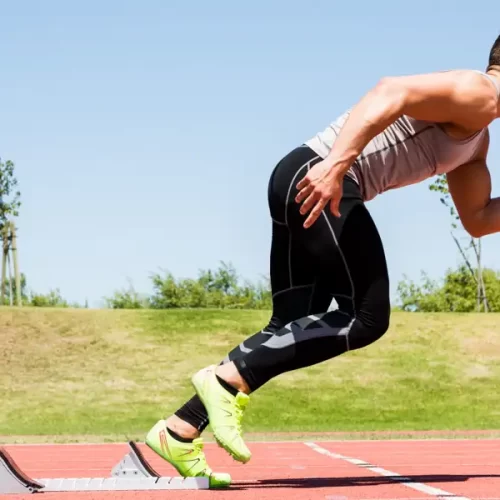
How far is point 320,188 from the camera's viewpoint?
3865 mm

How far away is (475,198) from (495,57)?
2.25ft

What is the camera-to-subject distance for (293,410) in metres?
16.4

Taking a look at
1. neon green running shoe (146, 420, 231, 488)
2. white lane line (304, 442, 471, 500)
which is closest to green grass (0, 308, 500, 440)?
white lane line (304, 442, 471, 500)

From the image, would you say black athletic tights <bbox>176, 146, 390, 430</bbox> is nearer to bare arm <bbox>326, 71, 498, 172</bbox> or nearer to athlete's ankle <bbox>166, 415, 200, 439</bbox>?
athlete's ankle <bbox>166, 415, 200, 439</bbox>

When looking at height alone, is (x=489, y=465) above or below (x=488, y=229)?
below

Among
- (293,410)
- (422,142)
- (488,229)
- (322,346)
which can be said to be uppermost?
(422,142)

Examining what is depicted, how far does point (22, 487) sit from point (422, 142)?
2167mm

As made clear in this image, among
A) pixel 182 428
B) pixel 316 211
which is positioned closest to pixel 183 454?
pixel 182 428

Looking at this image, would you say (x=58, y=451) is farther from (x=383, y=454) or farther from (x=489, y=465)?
(x=489, y=465)

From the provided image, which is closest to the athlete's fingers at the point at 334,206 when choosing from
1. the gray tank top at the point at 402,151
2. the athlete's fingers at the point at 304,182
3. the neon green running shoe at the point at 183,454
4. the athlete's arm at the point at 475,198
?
the athlete's fingers at the point at 304,182

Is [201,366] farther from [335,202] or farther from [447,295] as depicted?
[447,295]

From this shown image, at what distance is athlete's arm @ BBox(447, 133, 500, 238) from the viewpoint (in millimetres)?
4660

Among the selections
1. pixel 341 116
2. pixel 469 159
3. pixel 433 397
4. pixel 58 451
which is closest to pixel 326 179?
pixel 341 116

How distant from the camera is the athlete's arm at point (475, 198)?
466 centimetres
